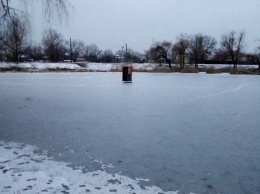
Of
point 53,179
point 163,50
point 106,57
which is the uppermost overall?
point 163,50

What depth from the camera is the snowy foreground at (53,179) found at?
12.0 feet

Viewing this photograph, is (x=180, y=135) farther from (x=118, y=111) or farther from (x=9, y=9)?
(x=9, y=9)

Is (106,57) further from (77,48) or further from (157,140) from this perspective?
(157,140)

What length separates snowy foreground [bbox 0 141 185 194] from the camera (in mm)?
3666

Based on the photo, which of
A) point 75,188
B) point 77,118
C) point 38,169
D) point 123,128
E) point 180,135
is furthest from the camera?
point 77,118

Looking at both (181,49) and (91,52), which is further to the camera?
(91,52)

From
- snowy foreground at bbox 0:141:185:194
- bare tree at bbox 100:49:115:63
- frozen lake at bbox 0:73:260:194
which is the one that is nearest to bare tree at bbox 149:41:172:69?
bare tree at bbox 100:49:115:63

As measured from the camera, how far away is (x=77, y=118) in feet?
26.3

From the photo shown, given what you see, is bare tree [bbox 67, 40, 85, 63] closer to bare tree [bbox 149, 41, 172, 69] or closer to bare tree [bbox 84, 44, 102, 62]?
bare tree [bbox 84, 44, 102, 62]

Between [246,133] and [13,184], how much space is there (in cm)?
497

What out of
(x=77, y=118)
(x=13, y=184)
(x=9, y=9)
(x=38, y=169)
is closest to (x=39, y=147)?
(x=38, y=169)

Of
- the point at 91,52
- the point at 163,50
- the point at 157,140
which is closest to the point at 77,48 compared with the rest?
the point at 91,52

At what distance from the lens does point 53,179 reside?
13.0 feet

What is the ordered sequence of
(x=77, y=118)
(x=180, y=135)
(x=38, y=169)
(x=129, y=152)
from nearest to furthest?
(x=38, y=169) → (x=129, y=152) → (x=180, y=135) → (x=77, y=118)
